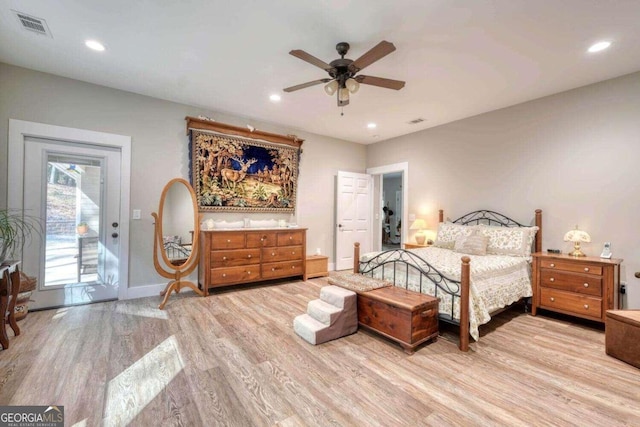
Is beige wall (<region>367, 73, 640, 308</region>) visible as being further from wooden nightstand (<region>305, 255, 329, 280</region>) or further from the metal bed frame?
wooden nightstand (<region>305, 255, 329, 280</region>)

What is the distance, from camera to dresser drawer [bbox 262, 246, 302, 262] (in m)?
4.57

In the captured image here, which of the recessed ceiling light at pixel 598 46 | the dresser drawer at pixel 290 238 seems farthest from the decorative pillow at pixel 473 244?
the dresser drawer at pixel 290 238

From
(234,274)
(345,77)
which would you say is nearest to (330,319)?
(234,274)

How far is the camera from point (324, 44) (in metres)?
2.65

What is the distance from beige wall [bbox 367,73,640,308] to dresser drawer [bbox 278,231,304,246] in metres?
2.51

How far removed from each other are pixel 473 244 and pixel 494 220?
824mm

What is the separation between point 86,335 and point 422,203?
5247 mm

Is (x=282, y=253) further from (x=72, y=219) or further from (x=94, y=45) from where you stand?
(x=94, y=45)

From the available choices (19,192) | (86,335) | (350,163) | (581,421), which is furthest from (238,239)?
(581,421)

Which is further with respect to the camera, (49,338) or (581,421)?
(49,338)

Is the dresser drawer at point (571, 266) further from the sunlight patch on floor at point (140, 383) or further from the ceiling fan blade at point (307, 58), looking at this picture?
the sunlight patch on floor at point (140, 383)

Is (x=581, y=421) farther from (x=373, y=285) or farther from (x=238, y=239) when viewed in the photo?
(x=238, y=239)

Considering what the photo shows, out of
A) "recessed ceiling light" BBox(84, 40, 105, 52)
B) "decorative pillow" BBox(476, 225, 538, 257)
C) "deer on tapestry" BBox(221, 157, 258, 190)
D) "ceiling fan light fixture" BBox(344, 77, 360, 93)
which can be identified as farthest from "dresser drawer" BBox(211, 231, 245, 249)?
"decorative pillow" BBox(476, 225, 538, 257)

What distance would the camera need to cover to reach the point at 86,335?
2.74m
